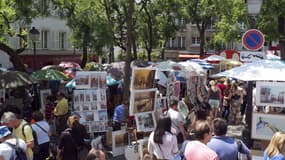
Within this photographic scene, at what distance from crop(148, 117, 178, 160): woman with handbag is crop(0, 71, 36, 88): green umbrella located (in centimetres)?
1000

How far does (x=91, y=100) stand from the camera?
1387cm

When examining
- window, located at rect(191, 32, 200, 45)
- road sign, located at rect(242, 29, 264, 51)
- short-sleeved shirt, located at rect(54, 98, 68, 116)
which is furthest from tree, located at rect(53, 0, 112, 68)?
window, located at rect(191, 32, 200, 45)

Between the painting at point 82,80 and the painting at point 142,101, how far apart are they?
125 inches

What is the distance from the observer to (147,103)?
11.0 meters

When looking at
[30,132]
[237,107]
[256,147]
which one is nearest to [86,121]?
[256,147]

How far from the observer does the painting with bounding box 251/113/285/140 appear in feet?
36.1

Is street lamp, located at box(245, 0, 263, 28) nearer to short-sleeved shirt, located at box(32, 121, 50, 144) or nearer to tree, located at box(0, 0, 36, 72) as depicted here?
short-sleeved shirt, located at box(32, 121, 50, 144)

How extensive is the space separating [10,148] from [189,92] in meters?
12.7

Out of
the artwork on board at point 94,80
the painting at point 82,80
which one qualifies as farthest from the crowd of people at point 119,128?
the artwork on board at point 94,80

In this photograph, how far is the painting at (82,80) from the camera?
1388 cm

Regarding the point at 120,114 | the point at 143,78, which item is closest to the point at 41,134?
the point at 143,78

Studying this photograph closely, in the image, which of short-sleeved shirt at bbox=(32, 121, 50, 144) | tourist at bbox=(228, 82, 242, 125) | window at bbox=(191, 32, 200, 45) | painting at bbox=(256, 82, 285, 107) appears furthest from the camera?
window at bbox=(191, 32, 200, 45)

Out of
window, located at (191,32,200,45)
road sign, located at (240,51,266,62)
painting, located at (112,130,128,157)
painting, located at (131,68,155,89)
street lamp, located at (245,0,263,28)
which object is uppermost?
window, located at (191,32,200,45)

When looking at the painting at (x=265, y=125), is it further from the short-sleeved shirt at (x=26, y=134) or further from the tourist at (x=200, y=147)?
the short-sleeved shirt at (x=26, y=134)
